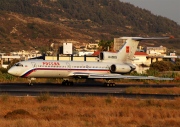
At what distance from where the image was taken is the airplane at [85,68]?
178ft

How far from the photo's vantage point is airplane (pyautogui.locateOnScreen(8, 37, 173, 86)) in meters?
54.3

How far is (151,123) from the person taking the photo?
23594 mm

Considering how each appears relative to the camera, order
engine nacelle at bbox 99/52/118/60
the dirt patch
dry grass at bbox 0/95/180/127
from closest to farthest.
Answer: dry grass at bbox 0/95/180/127 → the dirt patch → engine nacelle at bbox 99/52/118/60

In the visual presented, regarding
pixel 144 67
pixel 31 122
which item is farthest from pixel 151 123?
pixel 144 67

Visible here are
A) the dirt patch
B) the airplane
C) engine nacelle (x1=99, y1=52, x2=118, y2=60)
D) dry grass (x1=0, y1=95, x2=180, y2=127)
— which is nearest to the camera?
dry grass (x1=0, y1=95, x2=180, y2=127)

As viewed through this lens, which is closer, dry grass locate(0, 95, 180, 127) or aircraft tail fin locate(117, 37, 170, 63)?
dry grass locate(0, 95, 180, 127)

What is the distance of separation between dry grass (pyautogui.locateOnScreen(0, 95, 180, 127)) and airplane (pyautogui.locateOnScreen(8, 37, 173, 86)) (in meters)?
19.1

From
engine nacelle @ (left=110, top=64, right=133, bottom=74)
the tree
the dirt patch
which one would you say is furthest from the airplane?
the tree

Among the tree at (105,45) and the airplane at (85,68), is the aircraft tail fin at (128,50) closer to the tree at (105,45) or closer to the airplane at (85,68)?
the airplane at (85,68)

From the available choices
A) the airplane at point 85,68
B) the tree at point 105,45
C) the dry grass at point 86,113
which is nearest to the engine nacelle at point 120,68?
the airplane at point 85,68

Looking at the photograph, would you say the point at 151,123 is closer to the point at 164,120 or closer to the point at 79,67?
the point at 164,120

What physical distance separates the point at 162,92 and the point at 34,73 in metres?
14.6

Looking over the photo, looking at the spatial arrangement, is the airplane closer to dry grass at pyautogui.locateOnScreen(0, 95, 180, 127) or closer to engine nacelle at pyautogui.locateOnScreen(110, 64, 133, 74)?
engine nacelle at pyautogui.locateOnScreen(110, 64, 133, 74)

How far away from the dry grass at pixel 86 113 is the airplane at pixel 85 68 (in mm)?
19125
